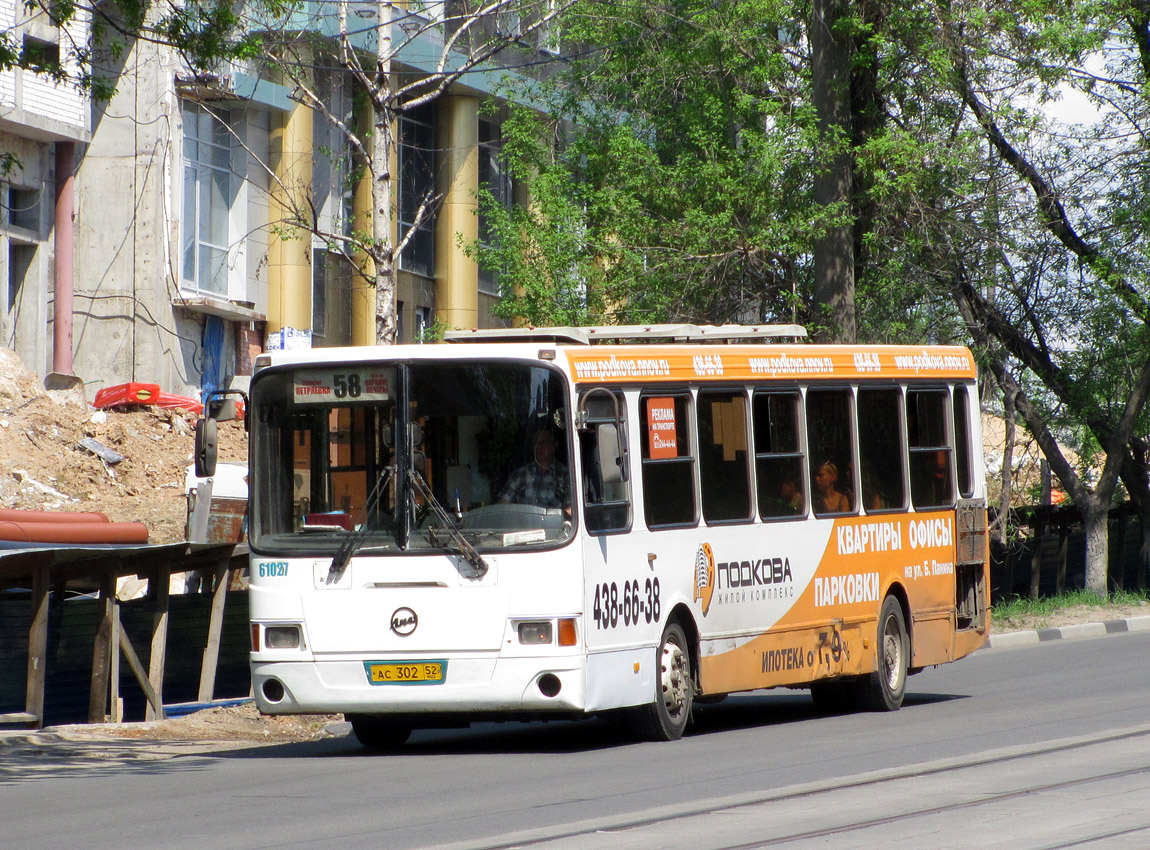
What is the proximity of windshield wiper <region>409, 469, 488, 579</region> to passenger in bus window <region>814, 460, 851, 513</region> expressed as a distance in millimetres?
3555

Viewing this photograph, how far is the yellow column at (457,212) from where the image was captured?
3819 cm

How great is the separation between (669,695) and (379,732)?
2.13 m

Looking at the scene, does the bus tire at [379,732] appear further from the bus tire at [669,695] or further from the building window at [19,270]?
the building window at [19,270]

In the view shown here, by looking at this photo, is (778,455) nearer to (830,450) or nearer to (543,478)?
(830,450)

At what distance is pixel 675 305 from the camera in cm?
2228

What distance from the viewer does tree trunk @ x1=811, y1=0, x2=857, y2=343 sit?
21328 millimetres

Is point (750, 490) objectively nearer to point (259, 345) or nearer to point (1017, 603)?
point (1017, 603)

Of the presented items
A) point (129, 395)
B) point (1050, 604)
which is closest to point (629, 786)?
point (1050, 604)

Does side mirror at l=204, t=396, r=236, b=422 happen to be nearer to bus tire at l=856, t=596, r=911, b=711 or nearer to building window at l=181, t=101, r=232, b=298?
bus tire at l=856, t=596, r=911, b=711

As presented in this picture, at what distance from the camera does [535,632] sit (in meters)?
11.0

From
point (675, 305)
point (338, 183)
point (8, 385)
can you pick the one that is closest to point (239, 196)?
point (338, 183)

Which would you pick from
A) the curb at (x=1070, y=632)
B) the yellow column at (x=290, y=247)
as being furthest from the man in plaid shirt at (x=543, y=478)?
the yellow column at (x=290, y=247)

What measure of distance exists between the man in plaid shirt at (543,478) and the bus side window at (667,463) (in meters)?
0.92

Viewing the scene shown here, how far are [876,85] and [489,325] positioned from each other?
20.5m
